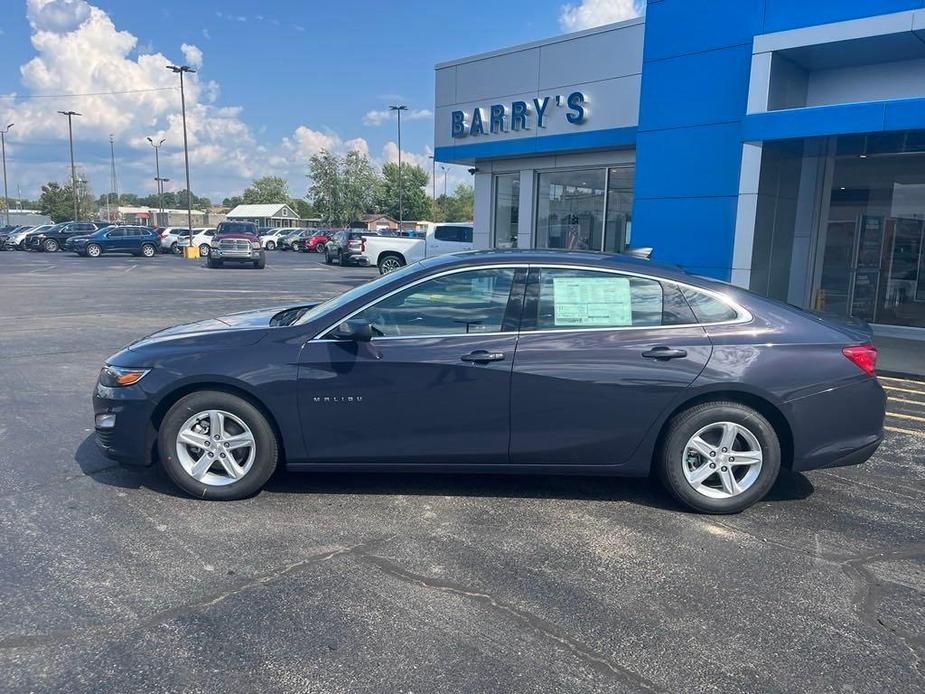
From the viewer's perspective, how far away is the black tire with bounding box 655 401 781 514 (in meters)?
4.37

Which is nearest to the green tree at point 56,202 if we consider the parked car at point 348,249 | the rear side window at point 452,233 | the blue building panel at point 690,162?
the parked car at point 348,249

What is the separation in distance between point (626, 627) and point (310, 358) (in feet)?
7.69

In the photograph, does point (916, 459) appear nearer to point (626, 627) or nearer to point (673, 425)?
point (673, 425)

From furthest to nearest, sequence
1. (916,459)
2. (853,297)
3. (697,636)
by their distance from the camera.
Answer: (853,297) < (916,459) < (697,636)

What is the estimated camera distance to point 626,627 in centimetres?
320

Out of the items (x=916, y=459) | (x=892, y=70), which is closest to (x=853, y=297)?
(x=892, y=70)

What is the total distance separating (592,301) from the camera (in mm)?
4492

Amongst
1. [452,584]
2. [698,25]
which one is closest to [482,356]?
[452,584]

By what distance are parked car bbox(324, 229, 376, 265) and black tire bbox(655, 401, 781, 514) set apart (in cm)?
2432

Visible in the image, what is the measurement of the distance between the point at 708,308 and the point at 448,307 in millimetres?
1628

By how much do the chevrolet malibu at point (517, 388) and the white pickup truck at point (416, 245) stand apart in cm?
1601

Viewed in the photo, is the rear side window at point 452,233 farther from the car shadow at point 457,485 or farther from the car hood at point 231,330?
the car shadow at point 457,485

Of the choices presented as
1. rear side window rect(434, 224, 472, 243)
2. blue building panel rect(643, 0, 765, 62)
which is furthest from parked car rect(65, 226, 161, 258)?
blue building panel rect(643, 0, 765, 62)

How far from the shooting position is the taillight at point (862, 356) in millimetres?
4418
